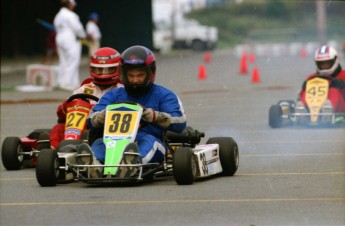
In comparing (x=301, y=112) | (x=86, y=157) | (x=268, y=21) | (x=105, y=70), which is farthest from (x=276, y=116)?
(x=268, y=21)

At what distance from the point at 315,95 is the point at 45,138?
19.1 ft

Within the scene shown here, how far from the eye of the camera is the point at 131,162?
10.5 m

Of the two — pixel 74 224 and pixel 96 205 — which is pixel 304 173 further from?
pixel 74 224

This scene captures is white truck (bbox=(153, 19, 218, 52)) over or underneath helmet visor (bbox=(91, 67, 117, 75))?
underneath

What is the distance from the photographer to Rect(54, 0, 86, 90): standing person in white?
90.3 feet

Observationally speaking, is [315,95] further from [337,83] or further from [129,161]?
[129,161]

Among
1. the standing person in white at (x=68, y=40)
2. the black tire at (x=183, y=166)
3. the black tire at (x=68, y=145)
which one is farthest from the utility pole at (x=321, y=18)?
the black tire at (x=183, y=166)

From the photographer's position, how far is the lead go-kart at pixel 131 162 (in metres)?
10.5

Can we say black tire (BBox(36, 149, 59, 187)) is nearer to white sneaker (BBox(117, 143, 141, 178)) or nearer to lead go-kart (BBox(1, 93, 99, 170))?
white sneaker (BBox(117, 143, 141, 178))

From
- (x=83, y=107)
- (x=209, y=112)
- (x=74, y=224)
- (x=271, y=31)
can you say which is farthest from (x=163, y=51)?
(x=74, y=224)

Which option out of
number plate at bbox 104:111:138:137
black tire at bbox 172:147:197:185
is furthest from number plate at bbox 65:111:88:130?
black tire at bbox 172:147:197:185

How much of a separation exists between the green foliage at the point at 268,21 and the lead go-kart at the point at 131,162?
1683 inches

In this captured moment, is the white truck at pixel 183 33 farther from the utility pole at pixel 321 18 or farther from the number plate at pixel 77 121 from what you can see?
the number plate at pixel 77 121

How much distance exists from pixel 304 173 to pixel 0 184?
2916 mm
